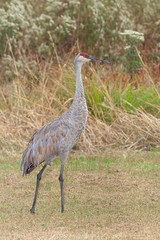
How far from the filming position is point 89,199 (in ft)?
20.7

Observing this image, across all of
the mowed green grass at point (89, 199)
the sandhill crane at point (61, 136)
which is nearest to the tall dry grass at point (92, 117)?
the mowed green grass at point (89, 199)

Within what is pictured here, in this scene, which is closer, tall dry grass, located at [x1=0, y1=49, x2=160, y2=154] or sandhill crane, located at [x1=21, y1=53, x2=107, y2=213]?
sandhill crane, located at [x1=21, y1=53, x2=107, y2=213]

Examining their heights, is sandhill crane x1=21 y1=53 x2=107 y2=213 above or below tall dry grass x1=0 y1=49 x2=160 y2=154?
above

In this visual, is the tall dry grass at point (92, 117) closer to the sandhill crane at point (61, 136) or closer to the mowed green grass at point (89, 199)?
the mowed green grass at point (89, 199)

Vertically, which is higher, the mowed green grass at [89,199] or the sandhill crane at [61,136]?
the sandhill crane at [61,136]

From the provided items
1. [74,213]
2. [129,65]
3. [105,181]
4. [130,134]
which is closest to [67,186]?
[105,181]

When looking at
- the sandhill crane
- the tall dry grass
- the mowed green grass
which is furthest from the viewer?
the tall dry grass

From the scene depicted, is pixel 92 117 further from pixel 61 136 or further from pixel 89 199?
pixel 61 136

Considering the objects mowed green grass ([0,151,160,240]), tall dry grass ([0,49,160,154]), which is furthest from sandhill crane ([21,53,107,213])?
tall dry grass ([0,49,160,154])

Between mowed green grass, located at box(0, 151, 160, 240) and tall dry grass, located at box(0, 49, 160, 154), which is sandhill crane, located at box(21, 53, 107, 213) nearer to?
mowed green grass, located at box(0, 151, 160, 240)

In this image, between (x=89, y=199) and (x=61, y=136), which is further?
(x=89, y=199)

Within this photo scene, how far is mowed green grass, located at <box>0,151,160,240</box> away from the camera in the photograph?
16.6 feet

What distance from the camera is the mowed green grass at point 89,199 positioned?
506 centimetres

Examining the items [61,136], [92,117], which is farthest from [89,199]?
[92,117]
